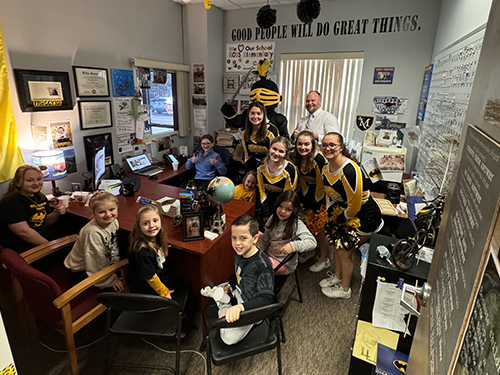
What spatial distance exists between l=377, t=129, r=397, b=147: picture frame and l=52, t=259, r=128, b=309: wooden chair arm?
303cm

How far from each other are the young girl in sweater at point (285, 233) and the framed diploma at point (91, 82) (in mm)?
2439

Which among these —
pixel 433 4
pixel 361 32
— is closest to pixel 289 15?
pixel 361 32

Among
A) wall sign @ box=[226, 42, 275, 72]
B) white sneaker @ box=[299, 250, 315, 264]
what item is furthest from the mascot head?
white sneaker @ box=[299, 250, 315, 264]

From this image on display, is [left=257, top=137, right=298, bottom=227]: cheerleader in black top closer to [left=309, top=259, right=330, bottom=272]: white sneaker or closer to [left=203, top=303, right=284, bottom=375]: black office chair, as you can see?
[left=309, top=259, right=330, bottom=272]: white sneaker

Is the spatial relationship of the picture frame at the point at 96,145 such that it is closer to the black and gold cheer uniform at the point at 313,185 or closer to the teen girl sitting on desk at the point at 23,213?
the teen girl sitting on desk at the point at 23,213

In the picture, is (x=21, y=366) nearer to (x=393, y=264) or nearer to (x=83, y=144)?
(x=83, y=144)

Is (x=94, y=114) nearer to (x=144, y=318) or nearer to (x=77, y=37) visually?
(x=77, y=37)

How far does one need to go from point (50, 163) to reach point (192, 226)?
5.31ft

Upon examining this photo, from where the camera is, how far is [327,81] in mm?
4109

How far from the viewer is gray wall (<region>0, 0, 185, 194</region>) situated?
2494mm

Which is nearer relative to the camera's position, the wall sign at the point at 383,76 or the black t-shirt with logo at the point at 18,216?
the black t-shirt with logo at the point at 18,216

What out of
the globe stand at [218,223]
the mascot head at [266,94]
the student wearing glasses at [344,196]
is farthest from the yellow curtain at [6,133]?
the student wearing glasses at [344,196]

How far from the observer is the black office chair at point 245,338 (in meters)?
1.38

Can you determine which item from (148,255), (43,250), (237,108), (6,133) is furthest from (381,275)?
(237,108)
